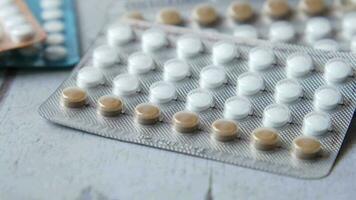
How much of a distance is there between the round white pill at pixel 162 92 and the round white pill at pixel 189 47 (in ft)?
0.20

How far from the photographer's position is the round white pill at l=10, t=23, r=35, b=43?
2.60 ft

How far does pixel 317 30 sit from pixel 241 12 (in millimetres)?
115

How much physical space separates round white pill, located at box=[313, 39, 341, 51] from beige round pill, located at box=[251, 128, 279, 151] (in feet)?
0.63

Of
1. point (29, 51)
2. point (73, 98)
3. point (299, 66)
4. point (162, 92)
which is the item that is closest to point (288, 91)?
point (299, 66)

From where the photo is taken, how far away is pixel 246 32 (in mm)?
840

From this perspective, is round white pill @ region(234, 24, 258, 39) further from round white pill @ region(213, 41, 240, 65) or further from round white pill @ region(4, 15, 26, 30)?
round white pill @ region(4, 15, 26, 30)

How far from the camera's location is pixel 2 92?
765mm

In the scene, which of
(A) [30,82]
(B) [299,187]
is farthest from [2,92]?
(B) [299,187]

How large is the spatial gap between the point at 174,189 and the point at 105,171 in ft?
0.25

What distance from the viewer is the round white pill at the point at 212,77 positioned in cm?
71

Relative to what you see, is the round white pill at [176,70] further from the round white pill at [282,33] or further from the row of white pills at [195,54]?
the round white pill at [282,33]

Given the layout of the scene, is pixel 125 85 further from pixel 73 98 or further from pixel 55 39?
pixel 55 39

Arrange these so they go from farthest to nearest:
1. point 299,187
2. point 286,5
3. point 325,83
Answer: point 286,5
point 325,83
point 299,187

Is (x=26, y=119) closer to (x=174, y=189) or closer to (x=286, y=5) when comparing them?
(x=174, y=189)
